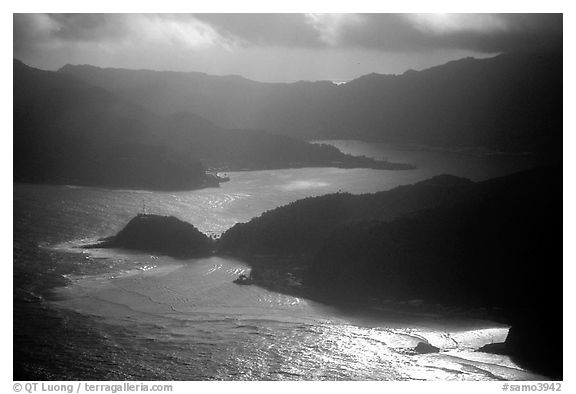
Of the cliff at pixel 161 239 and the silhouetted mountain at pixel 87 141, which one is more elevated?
the silhouetted mountain at pixel 87 141

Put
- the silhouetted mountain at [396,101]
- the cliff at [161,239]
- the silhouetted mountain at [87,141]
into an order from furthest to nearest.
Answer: the silhouetted mountain at [87,141], the cliff at [161,239], the silhouetted mountain at [396,101]

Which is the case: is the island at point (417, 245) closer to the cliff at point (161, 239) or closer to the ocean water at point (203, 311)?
the cliff at point (161, 239)

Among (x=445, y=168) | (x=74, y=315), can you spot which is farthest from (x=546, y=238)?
(x=74, y=315)

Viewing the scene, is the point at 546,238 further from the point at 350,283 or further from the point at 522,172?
the point at 350,283

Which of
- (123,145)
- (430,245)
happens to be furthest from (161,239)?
(430,245)

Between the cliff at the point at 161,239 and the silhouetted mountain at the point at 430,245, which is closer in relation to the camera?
the silhouetted mountain at the point at 430,245

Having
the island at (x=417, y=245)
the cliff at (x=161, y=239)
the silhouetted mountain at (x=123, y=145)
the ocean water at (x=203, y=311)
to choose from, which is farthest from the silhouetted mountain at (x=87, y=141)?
the island at (x=417, y=245)
